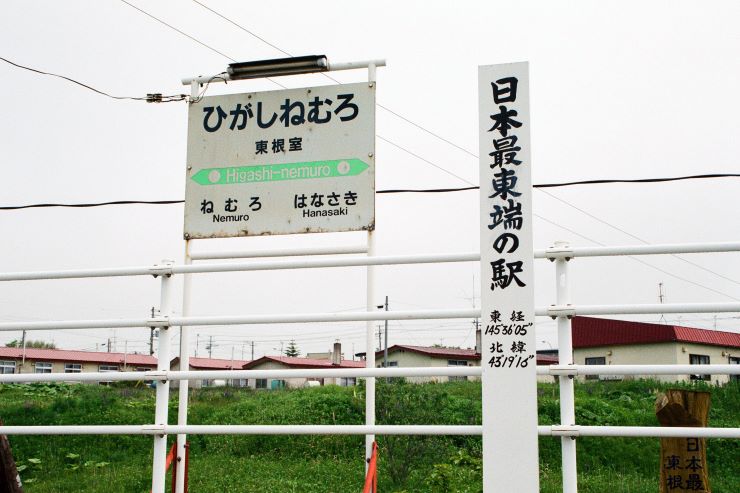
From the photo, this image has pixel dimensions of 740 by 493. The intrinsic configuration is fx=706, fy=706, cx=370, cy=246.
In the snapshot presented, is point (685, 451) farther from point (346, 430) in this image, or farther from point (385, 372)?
point (346, 430)

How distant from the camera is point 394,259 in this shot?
3.97m

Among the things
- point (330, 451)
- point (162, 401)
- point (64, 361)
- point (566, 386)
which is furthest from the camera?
point (64, 361)

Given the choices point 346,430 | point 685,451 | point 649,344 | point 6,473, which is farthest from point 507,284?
Answer: point 649,344

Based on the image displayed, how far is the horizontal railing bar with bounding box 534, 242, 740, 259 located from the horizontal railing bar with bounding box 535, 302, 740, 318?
27 cm

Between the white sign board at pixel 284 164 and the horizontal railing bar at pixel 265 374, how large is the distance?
128cm

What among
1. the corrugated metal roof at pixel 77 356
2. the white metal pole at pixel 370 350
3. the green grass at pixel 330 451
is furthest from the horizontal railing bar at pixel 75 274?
the corrugated metal roof at pixel 77 356

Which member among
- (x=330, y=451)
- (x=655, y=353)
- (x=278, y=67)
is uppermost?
(x=278, y=67)

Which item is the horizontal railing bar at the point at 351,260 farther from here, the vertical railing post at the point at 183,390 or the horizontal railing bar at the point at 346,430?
the horizontal railing bar at the point at 346,430

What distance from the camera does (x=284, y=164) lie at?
16.8 ft

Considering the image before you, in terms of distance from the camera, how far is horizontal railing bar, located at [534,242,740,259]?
11.5 feet

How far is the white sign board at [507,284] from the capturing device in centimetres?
316

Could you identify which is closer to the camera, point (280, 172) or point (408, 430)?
point (408, 430)

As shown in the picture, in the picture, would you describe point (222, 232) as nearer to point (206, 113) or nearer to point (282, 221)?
point (282, 221)

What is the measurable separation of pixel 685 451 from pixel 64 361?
45703 mm
